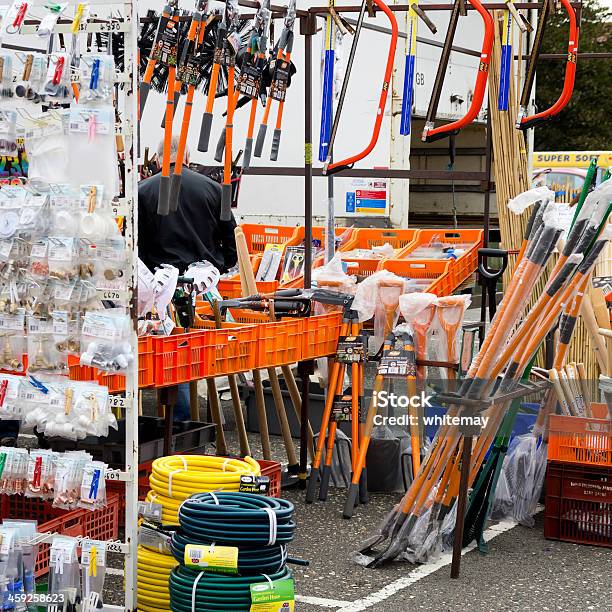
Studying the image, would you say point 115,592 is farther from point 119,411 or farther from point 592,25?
point 592,25

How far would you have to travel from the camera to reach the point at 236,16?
5688 millimetres

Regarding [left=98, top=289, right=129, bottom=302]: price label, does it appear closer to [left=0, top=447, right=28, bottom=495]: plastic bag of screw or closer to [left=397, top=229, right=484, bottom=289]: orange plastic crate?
[left=0, top=447, right=28, bottom=495]: plastic bag of screw

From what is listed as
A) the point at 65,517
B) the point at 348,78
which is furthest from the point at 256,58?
the point at 65,517

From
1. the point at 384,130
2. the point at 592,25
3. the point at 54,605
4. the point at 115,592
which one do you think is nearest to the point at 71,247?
the point at 54,605

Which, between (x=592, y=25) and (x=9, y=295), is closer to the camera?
(x=9, y=295)

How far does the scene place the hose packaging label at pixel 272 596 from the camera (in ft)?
13.7

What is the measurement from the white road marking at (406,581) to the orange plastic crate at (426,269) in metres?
3.73

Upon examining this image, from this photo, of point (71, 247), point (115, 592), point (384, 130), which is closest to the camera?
point (71, 247)

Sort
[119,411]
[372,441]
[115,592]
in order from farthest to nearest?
[372,441]
[119,411]
[115,592]

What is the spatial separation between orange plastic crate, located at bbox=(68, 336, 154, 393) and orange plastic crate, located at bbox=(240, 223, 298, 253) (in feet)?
21.9

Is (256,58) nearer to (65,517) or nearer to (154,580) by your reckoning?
→ (65,517)

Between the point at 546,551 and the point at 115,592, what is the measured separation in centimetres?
221

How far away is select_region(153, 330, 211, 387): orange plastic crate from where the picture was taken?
5414 mm

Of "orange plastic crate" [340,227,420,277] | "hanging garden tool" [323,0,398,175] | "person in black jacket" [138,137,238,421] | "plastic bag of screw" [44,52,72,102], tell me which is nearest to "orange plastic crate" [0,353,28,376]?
"plastic bag of screw" [44,52,72,102]
